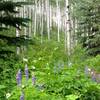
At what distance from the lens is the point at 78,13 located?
767 inches

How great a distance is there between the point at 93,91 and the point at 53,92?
696 millimetres

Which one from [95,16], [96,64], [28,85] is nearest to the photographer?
[28,85]

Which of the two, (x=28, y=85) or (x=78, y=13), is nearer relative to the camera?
(x=28, y=85)

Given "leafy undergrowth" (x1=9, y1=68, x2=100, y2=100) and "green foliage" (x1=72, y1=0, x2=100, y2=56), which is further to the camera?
"green foliage" (x1=72, y1=0, x2=100, y2=56)

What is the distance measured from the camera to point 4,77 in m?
7.65

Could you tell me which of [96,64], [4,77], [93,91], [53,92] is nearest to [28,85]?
[53,92]

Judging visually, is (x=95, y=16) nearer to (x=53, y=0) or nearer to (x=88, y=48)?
(x=88, y=48)

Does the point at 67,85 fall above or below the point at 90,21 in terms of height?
above

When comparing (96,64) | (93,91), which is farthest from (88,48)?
(93,91)

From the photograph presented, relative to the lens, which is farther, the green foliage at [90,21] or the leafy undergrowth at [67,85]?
the green foliage at [90,21]

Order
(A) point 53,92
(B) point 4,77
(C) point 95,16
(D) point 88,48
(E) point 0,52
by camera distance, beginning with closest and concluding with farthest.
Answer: (A) point 53,92
(B) point 4,77
(E) point 0,52
(C) point 95,16
(D) point 88,48

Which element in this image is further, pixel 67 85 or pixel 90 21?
pixel 90 21

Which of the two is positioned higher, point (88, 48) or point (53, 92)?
point (53, 92)

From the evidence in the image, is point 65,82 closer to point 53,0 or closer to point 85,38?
point 85,38
